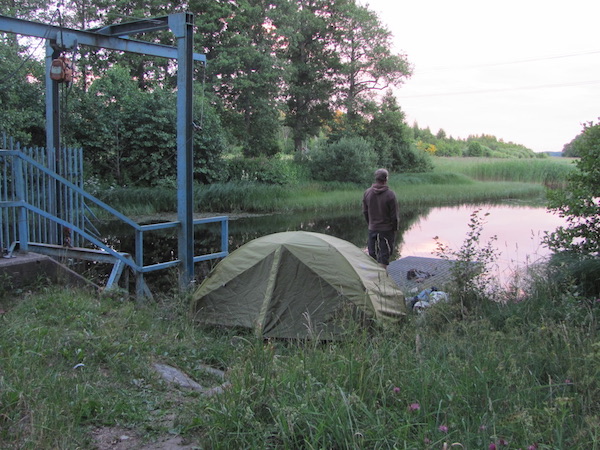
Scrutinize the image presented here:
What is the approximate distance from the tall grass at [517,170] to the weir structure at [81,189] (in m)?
31.1

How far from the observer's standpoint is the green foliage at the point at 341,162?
28.3m

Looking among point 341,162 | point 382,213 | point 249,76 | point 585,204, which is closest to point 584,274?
point 585,204

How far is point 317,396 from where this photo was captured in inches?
124

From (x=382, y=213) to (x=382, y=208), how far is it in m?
A: 0.08

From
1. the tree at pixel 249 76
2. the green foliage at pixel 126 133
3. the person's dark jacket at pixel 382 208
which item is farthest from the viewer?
the tree at pixel 249 76

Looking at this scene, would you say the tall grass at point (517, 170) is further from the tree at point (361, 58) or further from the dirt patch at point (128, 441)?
the dirt patch at point (128, 441)

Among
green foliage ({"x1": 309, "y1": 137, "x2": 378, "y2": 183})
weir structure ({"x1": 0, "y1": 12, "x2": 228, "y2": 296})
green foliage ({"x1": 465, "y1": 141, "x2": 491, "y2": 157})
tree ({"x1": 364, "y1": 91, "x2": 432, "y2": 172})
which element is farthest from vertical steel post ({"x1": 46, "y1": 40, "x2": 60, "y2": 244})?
green foliage ({"x1": 465, "y1": 141, "x2": 491, "y2": 157})

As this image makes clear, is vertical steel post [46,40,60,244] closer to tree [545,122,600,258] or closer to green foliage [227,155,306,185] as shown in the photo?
tree [545,122,600,258]

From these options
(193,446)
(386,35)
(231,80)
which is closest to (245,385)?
(193,446)

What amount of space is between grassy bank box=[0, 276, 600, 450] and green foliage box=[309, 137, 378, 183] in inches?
943

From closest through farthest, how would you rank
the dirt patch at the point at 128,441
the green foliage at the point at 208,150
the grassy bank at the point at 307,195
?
the dirt patch at the point at 128,441, the grassy bank at the point at 307,195, the green foliage at the point at 208,150

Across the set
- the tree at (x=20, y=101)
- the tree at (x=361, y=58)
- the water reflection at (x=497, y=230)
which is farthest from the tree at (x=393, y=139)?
the tree at (x=20, y=101)

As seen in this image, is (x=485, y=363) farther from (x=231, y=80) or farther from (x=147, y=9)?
(x=147, y=9)

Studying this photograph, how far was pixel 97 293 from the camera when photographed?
7414 mm
